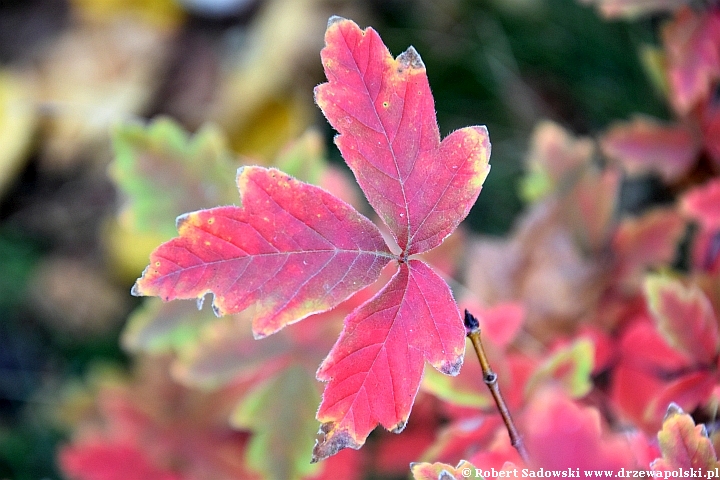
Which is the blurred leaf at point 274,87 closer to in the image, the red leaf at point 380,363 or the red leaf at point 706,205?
the red leaf at point 706,205

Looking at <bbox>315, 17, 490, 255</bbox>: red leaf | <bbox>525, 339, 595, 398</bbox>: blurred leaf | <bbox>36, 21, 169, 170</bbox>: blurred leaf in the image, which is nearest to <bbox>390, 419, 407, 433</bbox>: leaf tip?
<bbox>315, 17, 490, 255</bbox>: red leaf

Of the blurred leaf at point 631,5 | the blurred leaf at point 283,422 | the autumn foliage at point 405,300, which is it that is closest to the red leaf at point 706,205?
the autumn foliage at point 405,300

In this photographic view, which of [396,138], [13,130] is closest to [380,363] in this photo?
[396,138]

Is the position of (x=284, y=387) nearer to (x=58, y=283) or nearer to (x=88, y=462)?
(x=88, y=462)

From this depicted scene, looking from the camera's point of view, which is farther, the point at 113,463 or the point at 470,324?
the point at 113,463

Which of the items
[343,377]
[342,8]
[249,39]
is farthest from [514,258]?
[249,39]

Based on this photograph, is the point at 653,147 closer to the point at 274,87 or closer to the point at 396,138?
the point at 396,138
